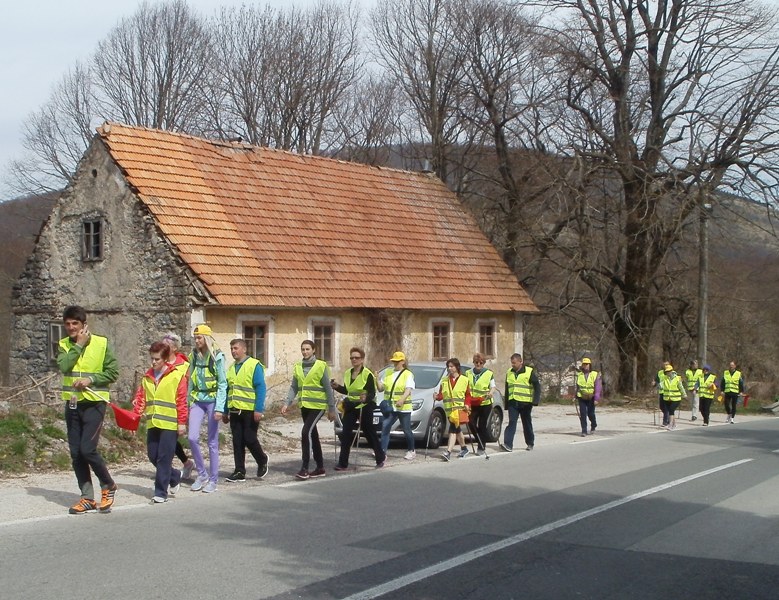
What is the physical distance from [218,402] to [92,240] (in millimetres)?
14705

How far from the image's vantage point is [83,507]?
1008 centimetres

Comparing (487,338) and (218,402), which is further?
→ (487,338)

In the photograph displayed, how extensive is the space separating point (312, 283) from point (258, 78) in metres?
24.5

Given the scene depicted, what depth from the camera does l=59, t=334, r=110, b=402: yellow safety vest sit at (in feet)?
32.5

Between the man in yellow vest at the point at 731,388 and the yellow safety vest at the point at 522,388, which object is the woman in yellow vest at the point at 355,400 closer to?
the yellow safety vest at the point at 522,388

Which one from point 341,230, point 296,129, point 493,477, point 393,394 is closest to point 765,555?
point 493,477

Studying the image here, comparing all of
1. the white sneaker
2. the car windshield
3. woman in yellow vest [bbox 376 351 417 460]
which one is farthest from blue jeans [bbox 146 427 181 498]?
the car windshield

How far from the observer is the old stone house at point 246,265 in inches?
928

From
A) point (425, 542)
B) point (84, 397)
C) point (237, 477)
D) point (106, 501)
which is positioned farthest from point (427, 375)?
point (425, 542)

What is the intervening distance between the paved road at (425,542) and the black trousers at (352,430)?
455mm

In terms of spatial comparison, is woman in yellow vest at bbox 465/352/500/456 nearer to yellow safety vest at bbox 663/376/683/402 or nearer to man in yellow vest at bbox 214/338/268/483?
man in yellow vest at bbox 214/338/268/483

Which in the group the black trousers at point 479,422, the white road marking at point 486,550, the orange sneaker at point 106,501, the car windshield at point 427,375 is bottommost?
the white road marking at point 486,550

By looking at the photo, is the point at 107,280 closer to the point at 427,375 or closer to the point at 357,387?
the point at 427,375

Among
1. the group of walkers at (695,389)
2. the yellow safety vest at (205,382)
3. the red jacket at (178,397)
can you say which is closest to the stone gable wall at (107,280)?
the yellow safety vest at (205,382)
